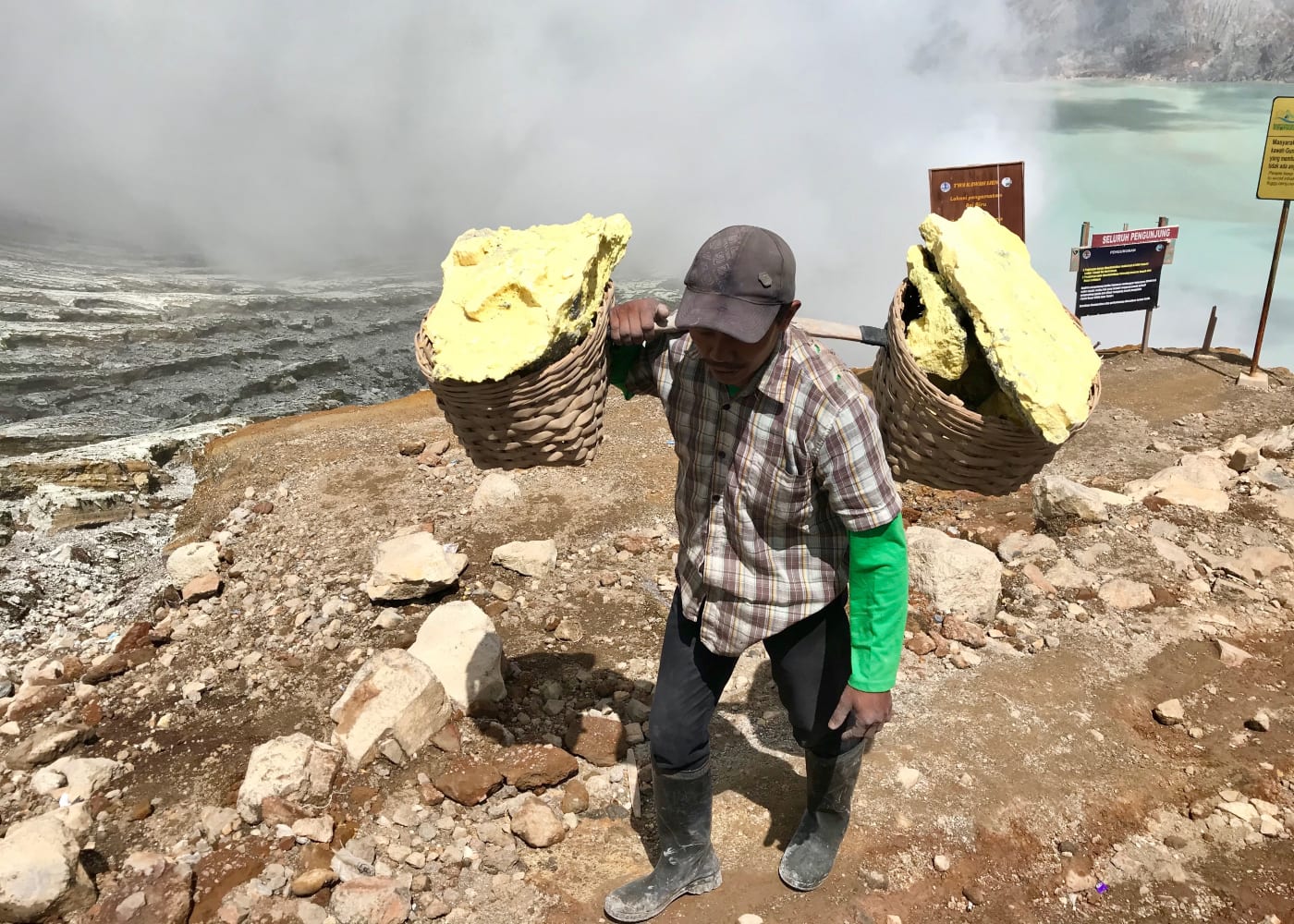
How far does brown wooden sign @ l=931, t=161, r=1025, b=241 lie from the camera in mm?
4449

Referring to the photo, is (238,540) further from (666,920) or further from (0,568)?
(666,920)

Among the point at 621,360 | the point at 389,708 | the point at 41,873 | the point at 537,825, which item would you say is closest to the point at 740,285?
the point at 621,360

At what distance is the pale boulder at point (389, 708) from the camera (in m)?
3.10

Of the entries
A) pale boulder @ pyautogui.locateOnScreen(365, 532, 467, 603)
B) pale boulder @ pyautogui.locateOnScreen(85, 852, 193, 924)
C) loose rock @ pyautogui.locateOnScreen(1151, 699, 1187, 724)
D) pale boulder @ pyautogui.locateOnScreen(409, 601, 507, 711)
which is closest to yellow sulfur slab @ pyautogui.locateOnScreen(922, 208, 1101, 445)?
loose rock @ pyautogui.locateOnScreen(1151, 699, 1187, 724)

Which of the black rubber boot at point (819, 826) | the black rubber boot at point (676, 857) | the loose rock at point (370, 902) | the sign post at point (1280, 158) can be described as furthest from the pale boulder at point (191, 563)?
the sign post at point (1280, 158)

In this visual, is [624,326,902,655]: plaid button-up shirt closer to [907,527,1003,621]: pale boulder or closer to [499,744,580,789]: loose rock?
[499,744,580,789]: loose rock

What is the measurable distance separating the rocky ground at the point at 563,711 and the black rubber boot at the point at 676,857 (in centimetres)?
8

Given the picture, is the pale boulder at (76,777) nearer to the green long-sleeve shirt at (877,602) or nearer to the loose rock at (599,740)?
the loose rock at (599,740)

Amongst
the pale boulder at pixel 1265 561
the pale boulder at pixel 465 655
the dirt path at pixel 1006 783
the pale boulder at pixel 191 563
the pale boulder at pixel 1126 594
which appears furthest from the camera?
the pale boulder at pixel 191 563

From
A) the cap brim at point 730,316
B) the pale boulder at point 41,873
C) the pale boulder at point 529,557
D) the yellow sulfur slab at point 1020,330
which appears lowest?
the pale boulder at point 529,557

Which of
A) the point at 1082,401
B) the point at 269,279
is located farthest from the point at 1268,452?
the point at 269,279

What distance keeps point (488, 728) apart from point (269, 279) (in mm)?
12365

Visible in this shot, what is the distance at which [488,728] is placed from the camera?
329 centimetres

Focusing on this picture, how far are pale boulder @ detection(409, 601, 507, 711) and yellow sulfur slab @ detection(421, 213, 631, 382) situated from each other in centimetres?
→ 180
